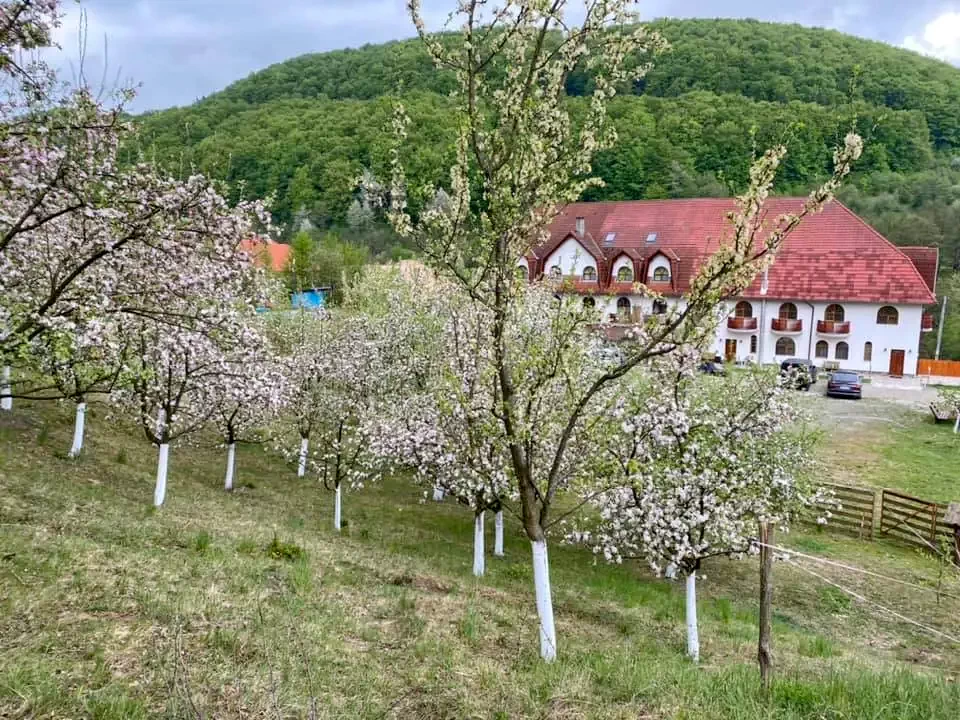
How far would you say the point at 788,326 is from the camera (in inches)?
1852

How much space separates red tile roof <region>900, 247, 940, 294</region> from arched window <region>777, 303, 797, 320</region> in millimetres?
9024

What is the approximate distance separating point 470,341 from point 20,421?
14331 millimetres

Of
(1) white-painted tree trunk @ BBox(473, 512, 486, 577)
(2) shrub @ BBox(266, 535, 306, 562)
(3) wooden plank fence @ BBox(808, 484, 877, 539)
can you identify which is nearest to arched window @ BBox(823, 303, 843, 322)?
(3) wooden plank fence @ BBox(808, 484, 877, 539)

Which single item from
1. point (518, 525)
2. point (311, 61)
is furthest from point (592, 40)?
point (311, 61)

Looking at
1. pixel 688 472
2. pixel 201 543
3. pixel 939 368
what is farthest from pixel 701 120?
pixel 201 543

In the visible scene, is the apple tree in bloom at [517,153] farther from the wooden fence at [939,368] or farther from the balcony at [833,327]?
the wooden fence at [939,368]

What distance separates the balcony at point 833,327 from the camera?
4559 cm

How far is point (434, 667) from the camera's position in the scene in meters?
6.72

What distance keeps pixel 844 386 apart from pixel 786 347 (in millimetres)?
11418

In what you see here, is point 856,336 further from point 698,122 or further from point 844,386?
point 698,122

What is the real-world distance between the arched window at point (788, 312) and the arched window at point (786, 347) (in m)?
1.67

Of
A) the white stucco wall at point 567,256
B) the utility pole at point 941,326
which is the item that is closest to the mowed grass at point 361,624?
the white stucco wall at point 567,256

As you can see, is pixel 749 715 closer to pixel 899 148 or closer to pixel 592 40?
pixel 592 40

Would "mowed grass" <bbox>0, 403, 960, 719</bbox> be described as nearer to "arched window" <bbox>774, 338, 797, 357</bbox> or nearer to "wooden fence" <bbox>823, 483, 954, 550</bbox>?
"wooden fence" <bbox>823, 483, 954, 550</bbox>
